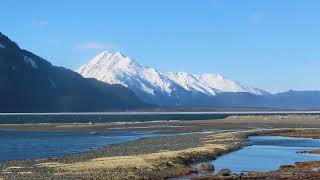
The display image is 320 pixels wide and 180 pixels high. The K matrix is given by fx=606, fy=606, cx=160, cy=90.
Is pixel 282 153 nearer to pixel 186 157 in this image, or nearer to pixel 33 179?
pixel 186 157

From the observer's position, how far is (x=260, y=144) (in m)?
85.8

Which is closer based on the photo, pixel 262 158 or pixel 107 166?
pixel 107 166

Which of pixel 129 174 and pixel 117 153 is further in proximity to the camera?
pixel 117 153

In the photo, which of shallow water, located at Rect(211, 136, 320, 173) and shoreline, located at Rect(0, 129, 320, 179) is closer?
shoreline, located at Rect(0, 129, 320, 179)

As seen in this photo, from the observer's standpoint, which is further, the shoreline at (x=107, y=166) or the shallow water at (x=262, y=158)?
the shallow water at (x=262, y=158)

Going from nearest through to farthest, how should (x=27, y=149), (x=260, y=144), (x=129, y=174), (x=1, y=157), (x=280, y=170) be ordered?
(x=129, y=174) < (x=280, y=170) < (x=1, y=157) < (x=27, y=149) < (x=260, y=144)

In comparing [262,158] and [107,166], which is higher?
[107,166]

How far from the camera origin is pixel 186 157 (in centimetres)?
6084

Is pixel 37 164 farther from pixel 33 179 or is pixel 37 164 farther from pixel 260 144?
pixel 260 144

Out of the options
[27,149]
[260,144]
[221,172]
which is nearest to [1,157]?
[27,149]

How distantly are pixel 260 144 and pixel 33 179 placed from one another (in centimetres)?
4781

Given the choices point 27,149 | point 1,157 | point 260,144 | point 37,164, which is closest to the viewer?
point 37,164

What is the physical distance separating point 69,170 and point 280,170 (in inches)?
694

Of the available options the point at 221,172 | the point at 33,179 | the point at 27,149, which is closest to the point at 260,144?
the point at 27,149
